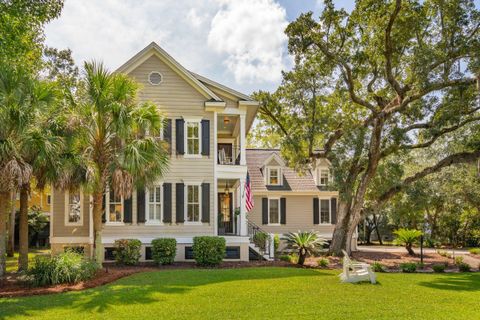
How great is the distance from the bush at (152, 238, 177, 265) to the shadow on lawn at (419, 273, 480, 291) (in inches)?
354

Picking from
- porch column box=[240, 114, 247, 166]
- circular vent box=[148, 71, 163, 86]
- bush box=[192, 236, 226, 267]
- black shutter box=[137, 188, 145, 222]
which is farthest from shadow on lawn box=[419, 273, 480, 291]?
circular vent box=[148, 71, 163, 86]

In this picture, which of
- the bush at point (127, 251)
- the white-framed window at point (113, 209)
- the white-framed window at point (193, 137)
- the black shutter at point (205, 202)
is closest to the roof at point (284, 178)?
the black shutter at point (205, 202)

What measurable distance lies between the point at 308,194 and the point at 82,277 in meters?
16.3

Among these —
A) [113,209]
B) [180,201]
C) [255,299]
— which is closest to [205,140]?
[180,201]

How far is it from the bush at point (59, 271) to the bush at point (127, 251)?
3.68m

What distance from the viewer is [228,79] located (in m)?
25.0

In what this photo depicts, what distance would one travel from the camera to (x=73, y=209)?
A: 759 inches

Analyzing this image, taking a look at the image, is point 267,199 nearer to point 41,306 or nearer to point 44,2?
point 44,2

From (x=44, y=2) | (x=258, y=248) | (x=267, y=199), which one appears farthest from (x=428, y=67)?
(x=44, y=2)

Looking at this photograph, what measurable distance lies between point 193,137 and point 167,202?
2976mm

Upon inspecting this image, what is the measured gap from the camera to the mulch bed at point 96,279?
1208 centimetres

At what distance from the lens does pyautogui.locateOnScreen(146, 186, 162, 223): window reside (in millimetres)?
19164

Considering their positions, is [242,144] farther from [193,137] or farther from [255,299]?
[255,299]

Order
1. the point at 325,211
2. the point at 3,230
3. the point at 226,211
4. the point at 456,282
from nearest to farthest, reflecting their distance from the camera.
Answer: the point at 3,230
the point at 456,282
the point at 226,211
the point at 325,211
